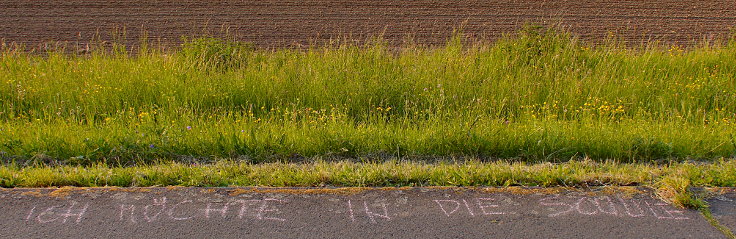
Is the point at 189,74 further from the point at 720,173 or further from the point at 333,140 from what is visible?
the point at 720,173

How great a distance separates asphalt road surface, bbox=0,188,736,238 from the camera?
359 cm

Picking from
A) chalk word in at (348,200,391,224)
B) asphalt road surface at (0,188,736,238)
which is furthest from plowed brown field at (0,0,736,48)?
chalk word in at (348,200,391,224)

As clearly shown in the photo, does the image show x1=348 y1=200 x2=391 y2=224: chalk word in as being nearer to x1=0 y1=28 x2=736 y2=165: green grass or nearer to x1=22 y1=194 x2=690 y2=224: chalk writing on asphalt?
x1=22 y1=194 x2=690 y2=224: chalk writing on asphalt

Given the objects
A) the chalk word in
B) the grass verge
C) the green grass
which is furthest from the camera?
the green grass

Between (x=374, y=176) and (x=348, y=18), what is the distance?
12289 millimetres

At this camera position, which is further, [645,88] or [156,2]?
[156,2]

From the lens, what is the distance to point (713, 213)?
3.82m

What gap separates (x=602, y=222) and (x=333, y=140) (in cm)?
227

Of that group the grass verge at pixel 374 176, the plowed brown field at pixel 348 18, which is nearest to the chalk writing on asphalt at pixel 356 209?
the grass verge at pixel 374 176

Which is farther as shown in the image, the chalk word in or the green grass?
the green grass

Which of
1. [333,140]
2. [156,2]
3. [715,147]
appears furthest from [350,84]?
[156,2]

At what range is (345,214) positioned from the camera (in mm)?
3828

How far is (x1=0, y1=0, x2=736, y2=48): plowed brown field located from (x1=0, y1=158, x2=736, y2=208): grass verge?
29.1 ft

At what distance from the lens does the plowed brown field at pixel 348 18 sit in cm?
1424
